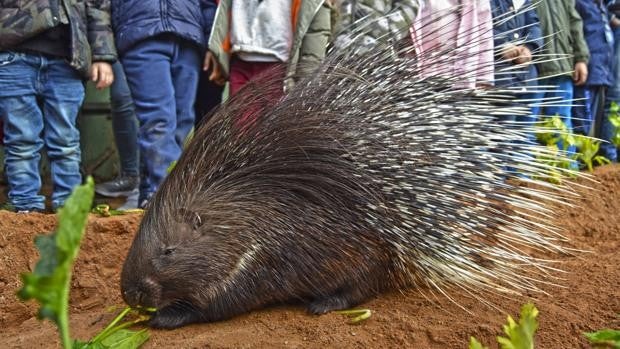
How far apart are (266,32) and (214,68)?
298 millimetres

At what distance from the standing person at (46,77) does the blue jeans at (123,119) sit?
66 cm

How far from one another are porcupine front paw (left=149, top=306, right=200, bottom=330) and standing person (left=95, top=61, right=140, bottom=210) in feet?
6.15

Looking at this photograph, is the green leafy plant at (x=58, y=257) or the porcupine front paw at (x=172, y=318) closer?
the green leafy plant at (x=58, y=257)

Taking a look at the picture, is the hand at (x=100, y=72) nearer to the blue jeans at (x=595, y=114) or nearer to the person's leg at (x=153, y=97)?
the person's leg at (x=153, y=97)

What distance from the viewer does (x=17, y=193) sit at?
3109mm

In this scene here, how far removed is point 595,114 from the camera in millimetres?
5316

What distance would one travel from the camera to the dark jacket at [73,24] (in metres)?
2.96

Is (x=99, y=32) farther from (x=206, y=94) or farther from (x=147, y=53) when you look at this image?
(x=206, y=94)

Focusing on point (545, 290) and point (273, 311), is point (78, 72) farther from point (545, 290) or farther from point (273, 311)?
point (545, 290)

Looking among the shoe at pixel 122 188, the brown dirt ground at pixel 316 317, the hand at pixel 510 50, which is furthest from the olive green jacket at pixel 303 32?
the shoe at pixel 122 188

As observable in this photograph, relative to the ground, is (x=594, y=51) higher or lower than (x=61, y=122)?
higher

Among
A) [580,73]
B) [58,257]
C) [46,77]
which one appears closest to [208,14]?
[46,77]

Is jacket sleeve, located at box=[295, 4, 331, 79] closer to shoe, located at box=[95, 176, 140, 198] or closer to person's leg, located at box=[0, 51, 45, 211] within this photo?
person's leg, located at box=[0, 51, 45, 211]

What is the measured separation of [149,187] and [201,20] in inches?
31.7
